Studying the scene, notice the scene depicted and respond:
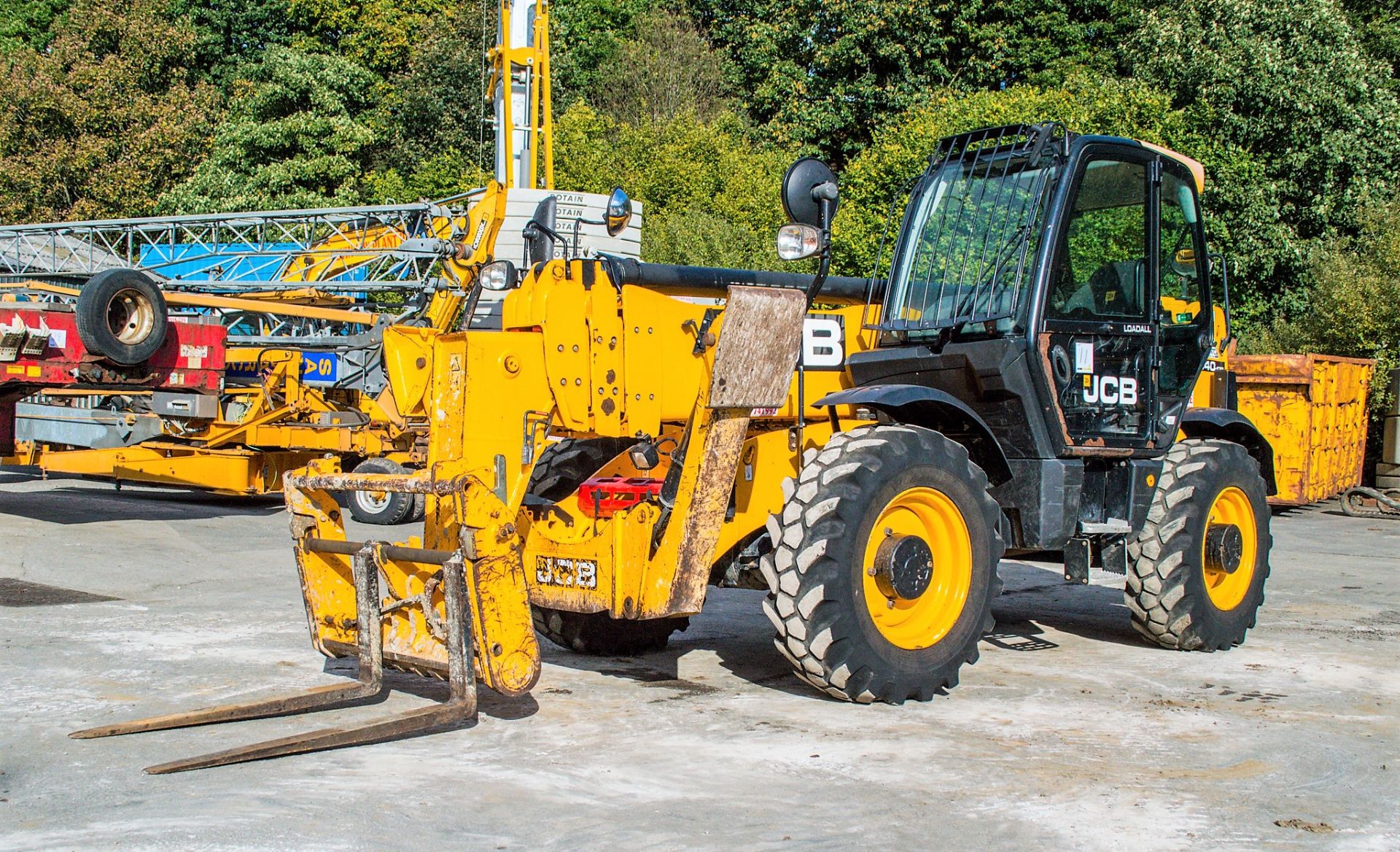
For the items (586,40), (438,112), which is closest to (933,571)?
(438,112)

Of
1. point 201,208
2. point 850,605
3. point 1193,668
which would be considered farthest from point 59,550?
point 201,208

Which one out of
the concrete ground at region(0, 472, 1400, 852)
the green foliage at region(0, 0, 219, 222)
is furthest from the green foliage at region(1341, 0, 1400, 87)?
the green foliage at region(0, 0, 219, 222)

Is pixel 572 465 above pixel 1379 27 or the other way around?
the other way around

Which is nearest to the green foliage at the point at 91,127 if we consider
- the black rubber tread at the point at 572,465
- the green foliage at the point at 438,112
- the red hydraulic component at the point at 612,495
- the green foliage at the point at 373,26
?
the green foliage at the point at 438,112

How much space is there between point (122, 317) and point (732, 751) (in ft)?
37.8

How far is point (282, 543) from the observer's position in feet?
44.5

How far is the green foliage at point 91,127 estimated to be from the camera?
1353 inches

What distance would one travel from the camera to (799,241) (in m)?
6.30

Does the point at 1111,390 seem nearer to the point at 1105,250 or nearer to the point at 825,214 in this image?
the point at 1105,250

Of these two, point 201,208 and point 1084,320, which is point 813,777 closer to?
point 1084,320

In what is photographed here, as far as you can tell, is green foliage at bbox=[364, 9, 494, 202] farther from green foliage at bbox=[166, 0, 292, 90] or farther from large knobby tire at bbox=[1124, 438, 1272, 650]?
large knobby tire at bbox=[1124, 438, 1272, 650]

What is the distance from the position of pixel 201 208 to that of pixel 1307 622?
30592 mm

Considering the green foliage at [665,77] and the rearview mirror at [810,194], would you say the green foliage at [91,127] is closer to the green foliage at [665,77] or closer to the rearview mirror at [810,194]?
the green foliage at [665,77]

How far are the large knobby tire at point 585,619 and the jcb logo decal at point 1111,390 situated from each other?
→ 254 centimetres
